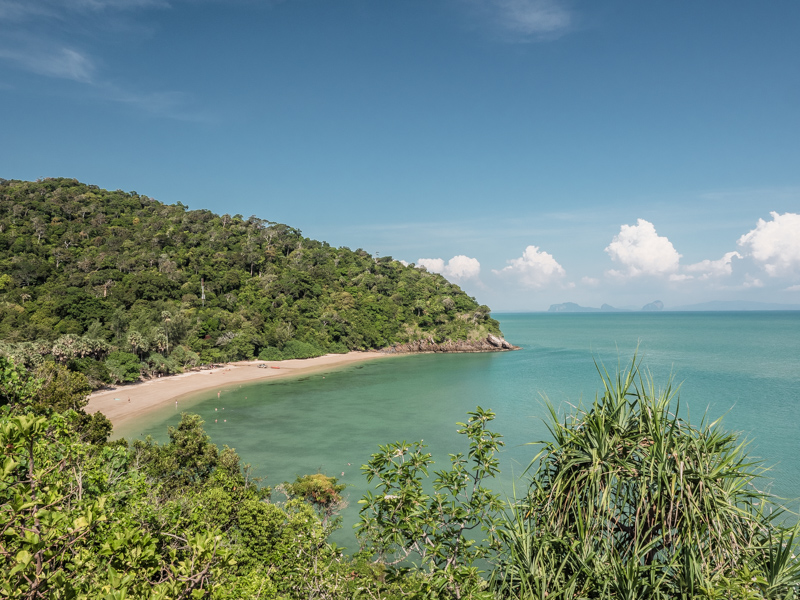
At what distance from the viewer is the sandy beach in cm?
3456

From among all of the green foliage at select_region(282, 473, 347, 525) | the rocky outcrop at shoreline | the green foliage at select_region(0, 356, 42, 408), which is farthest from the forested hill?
the green foliage at select_region(0, 356, 42, 408)

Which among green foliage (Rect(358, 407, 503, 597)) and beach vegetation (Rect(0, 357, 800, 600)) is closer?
beach vegetation (Rect(0, 357, 800, 600))

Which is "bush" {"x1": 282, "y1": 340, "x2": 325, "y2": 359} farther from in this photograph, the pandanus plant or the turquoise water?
the pandanus plant

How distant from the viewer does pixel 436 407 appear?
129 ft

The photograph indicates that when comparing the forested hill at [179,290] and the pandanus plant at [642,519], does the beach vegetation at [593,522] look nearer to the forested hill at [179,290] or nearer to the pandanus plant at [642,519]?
the pandanus plant at [642,519]

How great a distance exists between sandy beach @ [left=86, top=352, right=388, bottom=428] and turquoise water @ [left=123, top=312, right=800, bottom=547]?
223cm

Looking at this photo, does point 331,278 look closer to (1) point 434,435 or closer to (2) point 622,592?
(1) point 434,435

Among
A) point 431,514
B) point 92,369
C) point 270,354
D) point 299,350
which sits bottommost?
point 270,354

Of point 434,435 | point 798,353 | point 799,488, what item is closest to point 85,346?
point 434,435

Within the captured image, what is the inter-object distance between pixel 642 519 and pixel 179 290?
233ft

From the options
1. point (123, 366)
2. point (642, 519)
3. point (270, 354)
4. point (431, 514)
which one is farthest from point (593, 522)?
point (270, 354)

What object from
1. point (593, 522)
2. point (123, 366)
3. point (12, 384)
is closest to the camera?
point (593, 522)

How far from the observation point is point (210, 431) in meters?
31.1

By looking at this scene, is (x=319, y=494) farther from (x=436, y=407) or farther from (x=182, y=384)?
(x=182, y=384)
